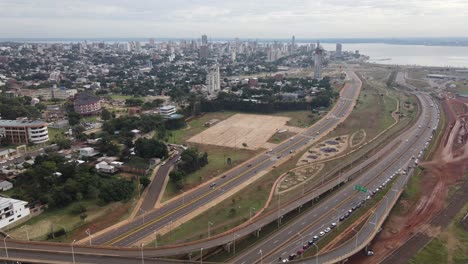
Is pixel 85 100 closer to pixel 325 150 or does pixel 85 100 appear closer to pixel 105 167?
pixel 105 167

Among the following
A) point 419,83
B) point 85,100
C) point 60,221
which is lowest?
point 60,221

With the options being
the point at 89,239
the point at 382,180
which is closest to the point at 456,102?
the point at 382,180

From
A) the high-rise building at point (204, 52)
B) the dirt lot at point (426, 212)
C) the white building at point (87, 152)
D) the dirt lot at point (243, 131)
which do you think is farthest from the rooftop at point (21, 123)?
the high-rise building at point (204, 52)

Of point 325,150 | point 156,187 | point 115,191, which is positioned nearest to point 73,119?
point 156,187

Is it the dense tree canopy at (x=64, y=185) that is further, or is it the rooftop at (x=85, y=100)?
the rooftop at (x=85, y=100)

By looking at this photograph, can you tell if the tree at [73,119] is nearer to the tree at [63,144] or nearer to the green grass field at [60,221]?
the tree at [63,144]
